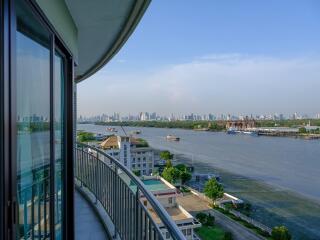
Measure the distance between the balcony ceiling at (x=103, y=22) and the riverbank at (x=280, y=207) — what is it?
60.1 feet

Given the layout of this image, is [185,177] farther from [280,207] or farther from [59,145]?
[59,145]

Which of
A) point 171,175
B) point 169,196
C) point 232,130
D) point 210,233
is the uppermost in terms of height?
point 232,130

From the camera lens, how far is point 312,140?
57.1 m

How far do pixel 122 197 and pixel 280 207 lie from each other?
22.4 metres

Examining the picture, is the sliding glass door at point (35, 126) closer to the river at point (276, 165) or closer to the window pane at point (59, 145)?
the window pane at point (59, 145)

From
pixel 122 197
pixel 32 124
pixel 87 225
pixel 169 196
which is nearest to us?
pixel 32 124

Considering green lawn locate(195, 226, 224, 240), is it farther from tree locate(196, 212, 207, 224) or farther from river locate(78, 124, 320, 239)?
river locate(78, 124, 320, 239)

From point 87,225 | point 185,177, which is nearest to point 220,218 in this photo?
point 185,177

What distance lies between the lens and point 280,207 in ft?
72.6

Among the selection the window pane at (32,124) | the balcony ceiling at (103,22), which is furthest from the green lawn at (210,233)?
the window pane at (32,124)

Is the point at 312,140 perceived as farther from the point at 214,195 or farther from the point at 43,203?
the point at 43,203

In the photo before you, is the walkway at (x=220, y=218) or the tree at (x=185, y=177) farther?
the tree at (x=185, y=177)

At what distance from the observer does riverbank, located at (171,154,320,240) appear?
19.2 m

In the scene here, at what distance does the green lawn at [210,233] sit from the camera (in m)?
16.5
